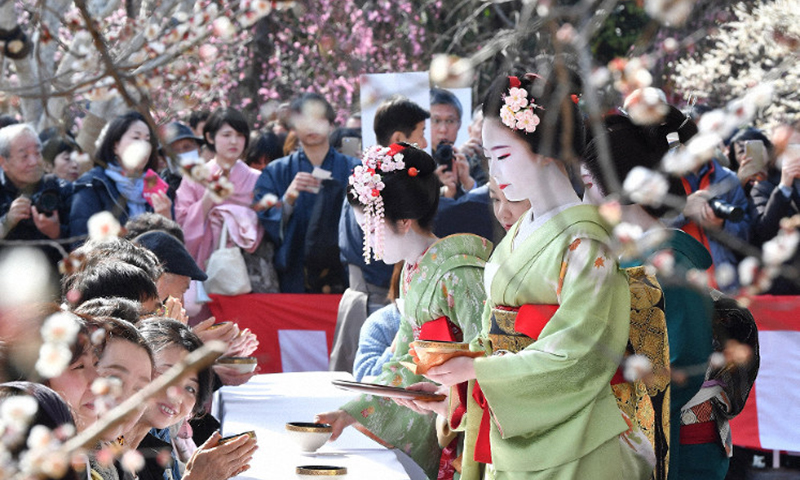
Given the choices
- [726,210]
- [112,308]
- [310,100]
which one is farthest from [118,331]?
[310,100]

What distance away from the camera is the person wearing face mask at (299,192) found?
666 centimetres

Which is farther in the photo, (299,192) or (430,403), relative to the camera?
(299,192)

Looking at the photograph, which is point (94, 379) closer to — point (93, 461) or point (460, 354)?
point (93, 461)

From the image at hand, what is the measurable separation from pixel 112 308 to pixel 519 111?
1.42m

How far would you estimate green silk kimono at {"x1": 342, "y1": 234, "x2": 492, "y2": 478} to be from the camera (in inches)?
147

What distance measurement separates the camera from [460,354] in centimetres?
283

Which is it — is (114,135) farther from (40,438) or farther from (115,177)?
(40,438)

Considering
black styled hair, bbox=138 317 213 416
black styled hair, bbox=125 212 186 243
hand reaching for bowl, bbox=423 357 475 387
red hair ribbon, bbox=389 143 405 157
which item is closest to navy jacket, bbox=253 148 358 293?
black styled hair, bbox=125 212 186 243

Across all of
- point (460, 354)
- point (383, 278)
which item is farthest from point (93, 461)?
point (383, 278)

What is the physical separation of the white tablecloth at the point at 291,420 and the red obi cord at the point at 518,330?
11.4 inches

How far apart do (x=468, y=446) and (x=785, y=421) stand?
331 cm

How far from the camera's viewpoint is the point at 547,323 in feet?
9.11

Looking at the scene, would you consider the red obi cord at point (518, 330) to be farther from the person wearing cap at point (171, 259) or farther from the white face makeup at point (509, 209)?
the person wearing cap at point (171, 259)

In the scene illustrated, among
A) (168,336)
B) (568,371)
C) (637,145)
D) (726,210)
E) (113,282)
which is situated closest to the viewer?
(568,371)
